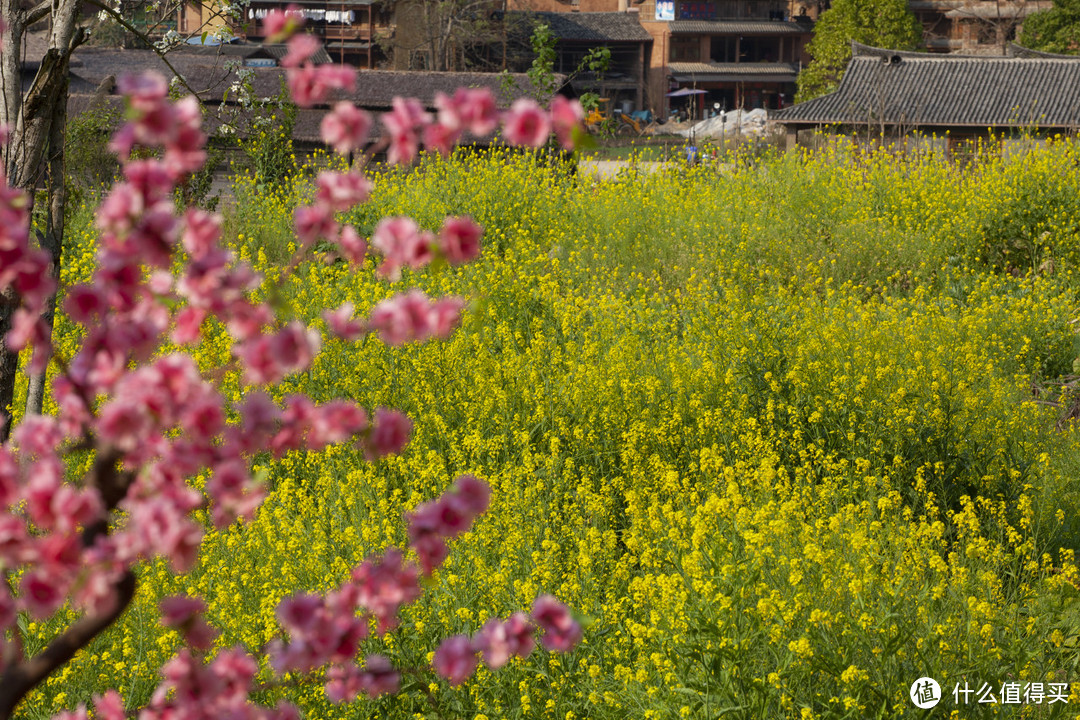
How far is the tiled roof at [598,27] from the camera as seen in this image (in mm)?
42844

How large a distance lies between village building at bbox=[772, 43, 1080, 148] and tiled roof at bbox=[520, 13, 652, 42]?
1939cm

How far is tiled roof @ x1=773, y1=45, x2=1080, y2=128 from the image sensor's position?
2245 centimetres

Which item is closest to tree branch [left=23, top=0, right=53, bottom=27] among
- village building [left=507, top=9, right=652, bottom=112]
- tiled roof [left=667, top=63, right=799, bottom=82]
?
village building [left=507, top=9, right=652, bottom=112]

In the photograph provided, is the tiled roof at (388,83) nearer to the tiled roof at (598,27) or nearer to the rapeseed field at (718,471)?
the rapeseed field at (718,471)

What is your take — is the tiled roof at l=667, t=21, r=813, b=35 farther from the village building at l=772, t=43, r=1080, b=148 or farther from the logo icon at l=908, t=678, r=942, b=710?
the logo icon at l=908, t=678, r=942, b=710

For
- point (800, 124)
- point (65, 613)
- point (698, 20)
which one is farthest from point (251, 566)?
point (698, 20)

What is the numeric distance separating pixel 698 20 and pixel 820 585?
45759 millimetres

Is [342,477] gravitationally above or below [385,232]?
below

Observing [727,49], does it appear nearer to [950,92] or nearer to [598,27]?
[598,27]

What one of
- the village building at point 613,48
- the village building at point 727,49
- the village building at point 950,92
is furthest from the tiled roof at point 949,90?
the village building at point 727,49

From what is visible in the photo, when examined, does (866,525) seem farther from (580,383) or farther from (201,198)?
(201,198)

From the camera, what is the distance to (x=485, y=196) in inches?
381

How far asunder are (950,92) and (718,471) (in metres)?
22.5

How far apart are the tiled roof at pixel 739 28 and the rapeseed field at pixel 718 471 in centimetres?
3776
